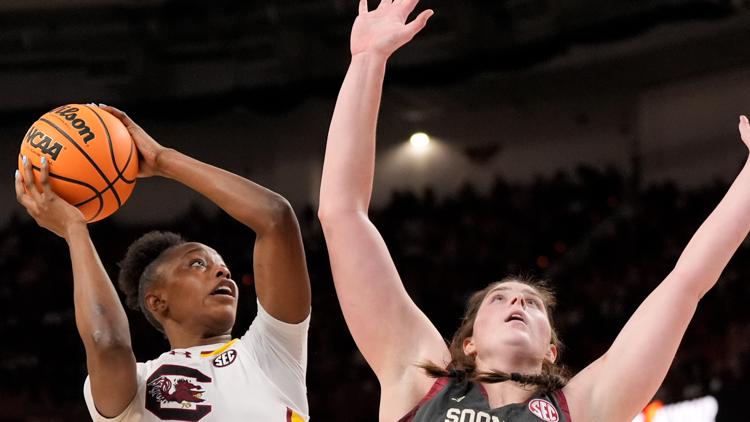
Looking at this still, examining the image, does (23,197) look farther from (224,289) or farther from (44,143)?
(224,289)

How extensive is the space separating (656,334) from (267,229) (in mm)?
1154

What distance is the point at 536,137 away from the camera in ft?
33.3

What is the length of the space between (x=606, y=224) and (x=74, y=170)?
7542 millimetres

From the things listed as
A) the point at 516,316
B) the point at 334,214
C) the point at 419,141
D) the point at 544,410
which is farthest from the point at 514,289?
the point at 419,141

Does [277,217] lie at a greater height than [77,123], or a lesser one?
lesser

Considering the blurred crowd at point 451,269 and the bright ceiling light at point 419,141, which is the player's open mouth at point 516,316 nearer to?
the blurred crowd at point 451,269

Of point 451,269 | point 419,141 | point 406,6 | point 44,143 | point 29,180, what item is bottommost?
point 451,269

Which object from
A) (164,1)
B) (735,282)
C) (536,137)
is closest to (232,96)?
(164,1)

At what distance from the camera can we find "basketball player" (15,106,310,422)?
2.59 m

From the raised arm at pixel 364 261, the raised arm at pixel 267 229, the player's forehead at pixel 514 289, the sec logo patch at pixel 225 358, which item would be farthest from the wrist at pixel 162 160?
the player's forehead at pixel 514 289

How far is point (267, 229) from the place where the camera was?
282 centimetres

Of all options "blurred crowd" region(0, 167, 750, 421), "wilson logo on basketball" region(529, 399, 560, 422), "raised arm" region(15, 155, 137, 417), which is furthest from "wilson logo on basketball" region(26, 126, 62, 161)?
"blurred crowd" region(0, 167, 750, 421)

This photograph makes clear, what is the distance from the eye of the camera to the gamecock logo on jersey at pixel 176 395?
2703 mm

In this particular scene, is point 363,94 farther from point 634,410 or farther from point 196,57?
point 196,57
